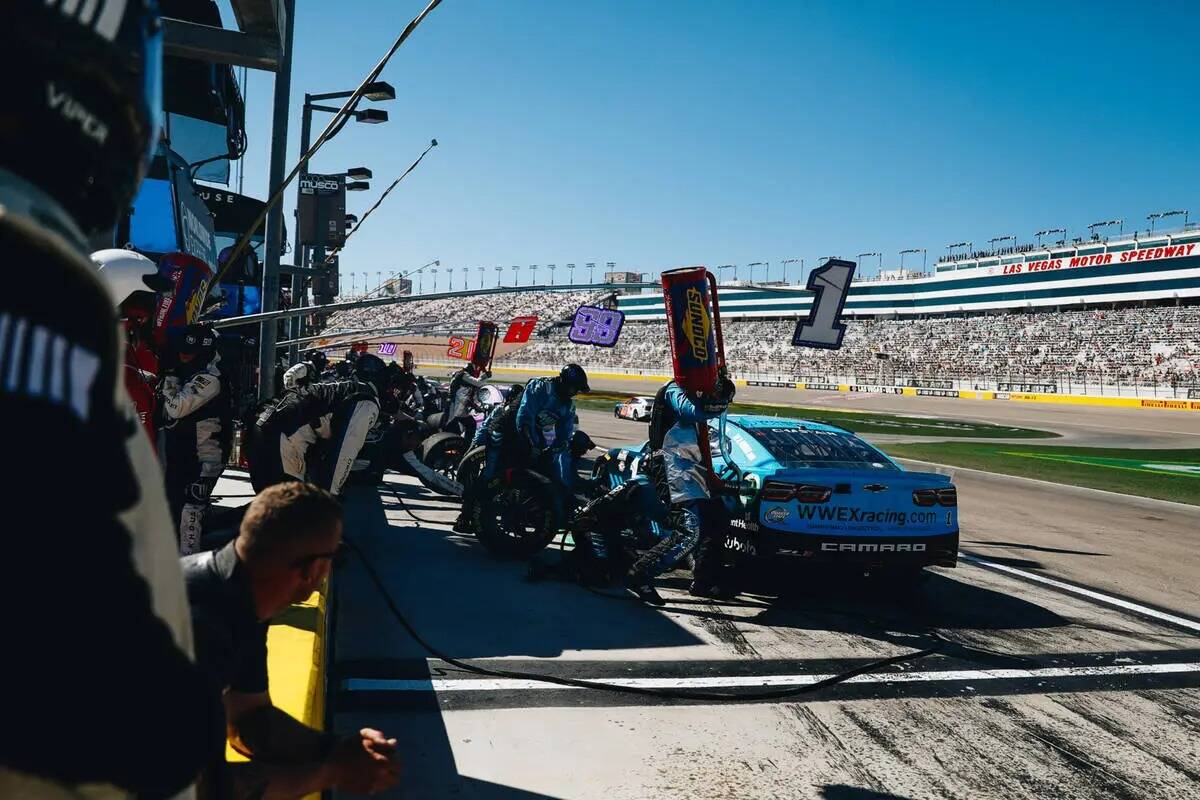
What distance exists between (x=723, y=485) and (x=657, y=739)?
318 cm

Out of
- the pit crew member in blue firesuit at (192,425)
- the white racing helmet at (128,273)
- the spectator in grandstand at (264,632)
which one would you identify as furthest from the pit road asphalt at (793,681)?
the white racing helmet at (128,273)

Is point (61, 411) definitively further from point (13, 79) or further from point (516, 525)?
point (516, 525)

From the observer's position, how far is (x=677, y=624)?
20.4 feet

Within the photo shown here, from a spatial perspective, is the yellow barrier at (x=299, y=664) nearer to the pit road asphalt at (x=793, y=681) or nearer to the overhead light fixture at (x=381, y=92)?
the pit road asphalt at (x=793, y=681)

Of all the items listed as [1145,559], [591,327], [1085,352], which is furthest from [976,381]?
[1145,559]

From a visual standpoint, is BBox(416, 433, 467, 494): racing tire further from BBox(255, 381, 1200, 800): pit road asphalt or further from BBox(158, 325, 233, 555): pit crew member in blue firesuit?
BBox(158, 325, 233, 555): pit crew member in blue firesuit

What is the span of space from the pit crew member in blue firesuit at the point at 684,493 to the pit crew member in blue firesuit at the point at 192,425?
3.03 metres

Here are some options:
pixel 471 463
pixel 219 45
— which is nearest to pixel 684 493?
pixel 471 463

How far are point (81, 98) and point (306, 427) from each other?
5.33 m

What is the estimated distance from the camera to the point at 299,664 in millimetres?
3570

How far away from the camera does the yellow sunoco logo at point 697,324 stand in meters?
7.89

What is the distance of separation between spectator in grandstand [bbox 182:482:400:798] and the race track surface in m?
1.84

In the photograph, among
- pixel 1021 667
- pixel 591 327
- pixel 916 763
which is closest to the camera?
pixel 916 763

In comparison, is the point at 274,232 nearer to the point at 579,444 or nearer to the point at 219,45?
the point at 579,444
